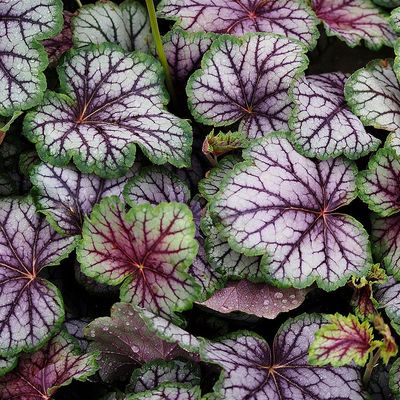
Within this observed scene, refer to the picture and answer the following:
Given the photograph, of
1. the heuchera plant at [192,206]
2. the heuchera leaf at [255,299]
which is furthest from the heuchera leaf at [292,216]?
the heuchera leaf at [255,299]

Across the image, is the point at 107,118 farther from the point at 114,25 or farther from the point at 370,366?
the point at 370,366

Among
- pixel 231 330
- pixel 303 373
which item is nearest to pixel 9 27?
pixel 231 330

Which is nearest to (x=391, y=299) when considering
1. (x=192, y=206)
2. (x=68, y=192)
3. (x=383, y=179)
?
(x=383, y=179)

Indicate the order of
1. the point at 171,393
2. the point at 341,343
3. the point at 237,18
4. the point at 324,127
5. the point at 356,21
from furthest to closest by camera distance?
1. the point at 356,21
2. the point at 237,18
3. the point at 324,127
4. the point at 171,393
5. the point at 341,343

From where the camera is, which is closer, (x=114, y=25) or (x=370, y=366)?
(x=370, y=366)

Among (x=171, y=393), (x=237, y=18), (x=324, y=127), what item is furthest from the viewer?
(x=237, y=18)

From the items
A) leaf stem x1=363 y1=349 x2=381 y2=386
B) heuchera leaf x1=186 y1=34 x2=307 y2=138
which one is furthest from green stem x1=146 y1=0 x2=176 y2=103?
leaf stem x1=363 y1=349 x2=381 y2=386
